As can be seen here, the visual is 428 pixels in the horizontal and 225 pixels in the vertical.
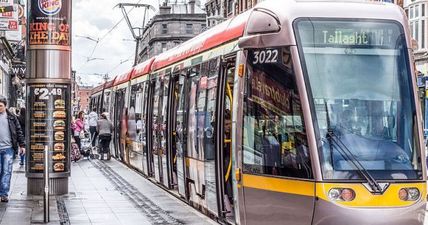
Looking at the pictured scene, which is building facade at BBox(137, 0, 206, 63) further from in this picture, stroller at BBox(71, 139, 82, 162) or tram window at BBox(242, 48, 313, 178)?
tram window at BBox(242, 48, 313, 178)

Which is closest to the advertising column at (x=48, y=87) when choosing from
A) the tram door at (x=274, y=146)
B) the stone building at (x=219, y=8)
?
the tram door at (x=274, y=146)

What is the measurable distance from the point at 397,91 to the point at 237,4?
196 ft

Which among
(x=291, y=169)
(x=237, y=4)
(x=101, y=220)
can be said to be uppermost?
(x=237, y=4)

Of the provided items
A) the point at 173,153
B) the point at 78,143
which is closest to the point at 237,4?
the point at 78,143

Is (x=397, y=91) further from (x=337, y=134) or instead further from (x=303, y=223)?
(x=303, y=223)

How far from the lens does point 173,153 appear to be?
1518 cm

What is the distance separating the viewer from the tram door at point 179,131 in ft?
45.3

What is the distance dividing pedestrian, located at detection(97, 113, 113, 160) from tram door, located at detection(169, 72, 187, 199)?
442 inches

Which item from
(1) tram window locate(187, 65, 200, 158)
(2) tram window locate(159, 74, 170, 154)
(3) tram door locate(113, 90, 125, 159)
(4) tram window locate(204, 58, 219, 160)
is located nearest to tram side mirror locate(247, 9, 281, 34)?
(4) tram window locate(204, 58, 219, 160)

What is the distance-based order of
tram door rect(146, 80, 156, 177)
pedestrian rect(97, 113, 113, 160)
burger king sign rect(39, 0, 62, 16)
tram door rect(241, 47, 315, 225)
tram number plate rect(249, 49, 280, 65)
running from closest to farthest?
tram door rect(241, 47, 315, 225), tram number plate rect(249, 49, 280, 65), burger king sign rect(39, 0, 62, 16), tram door rect(146, 80, 156, 177), pedestrian rect(97, 113, 113, 160)

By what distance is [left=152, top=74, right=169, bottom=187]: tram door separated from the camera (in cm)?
1616

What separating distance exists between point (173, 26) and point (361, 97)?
11638 centimetres

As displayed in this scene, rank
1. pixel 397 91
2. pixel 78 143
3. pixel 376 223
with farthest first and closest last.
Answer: pixel 78 143, pixel 397 91, pixel 376 223

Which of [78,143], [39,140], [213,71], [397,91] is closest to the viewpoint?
[397,91]
